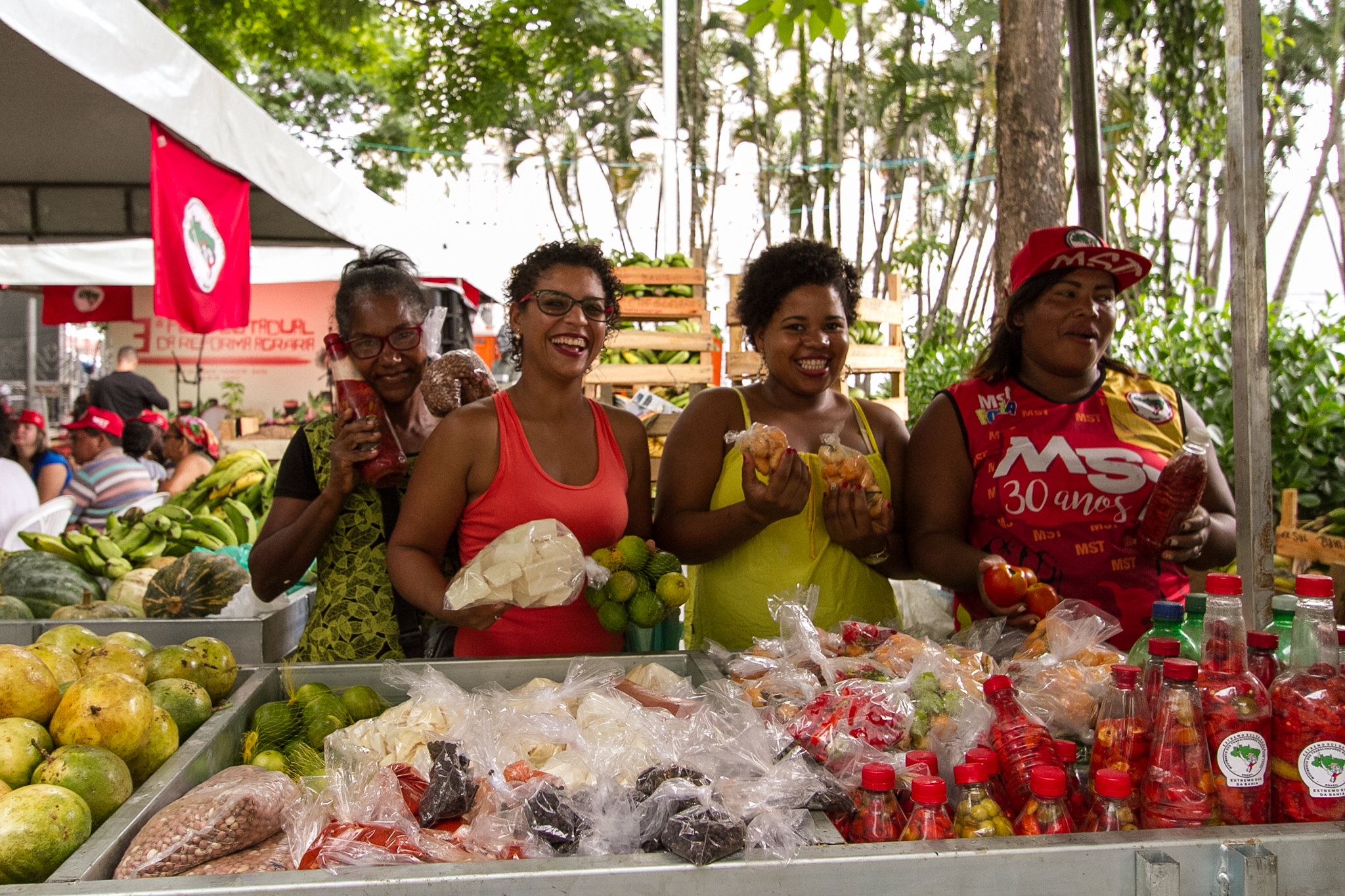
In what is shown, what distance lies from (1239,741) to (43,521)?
5.80 metres

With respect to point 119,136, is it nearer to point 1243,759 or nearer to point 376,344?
point 376,344

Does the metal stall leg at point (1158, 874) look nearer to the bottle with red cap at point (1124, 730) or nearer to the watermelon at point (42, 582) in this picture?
the bottle with red cap at point (1124, 730)

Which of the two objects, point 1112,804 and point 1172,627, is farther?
point 1172,627

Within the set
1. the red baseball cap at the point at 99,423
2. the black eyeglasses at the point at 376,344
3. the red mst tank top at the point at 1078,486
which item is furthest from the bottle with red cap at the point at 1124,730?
the red baseball cap at the point at 99,423

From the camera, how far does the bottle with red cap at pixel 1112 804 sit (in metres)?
1.39

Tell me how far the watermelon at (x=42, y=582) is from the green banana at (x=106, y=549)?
0.29 m

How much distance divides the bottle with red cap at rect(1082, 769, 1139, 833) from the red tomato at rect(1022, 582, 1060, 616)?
2.89ft

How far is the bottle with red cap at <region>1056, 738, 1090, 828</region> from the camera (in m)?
1.54

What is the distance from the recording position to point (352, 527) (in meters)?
2.58

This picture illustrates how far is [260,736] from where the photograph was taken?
1.94 metres

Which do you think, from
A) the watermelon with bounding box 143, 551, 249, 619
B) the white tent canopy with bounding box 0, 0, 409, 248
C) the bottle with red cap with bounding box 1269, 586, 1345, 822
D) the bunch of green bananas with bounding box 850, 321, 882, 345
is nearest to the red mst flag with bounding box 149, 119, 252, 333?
the white tent canopy with bounding box 0, 0, 409, 248

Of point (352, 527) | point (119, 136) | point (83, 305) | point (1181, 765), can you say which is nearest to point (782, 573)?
point (352, 527)

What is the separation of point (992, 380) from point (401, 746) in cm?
200

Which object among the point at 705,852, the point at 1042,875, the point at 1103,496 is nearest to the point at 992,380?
the point at 1103,496
